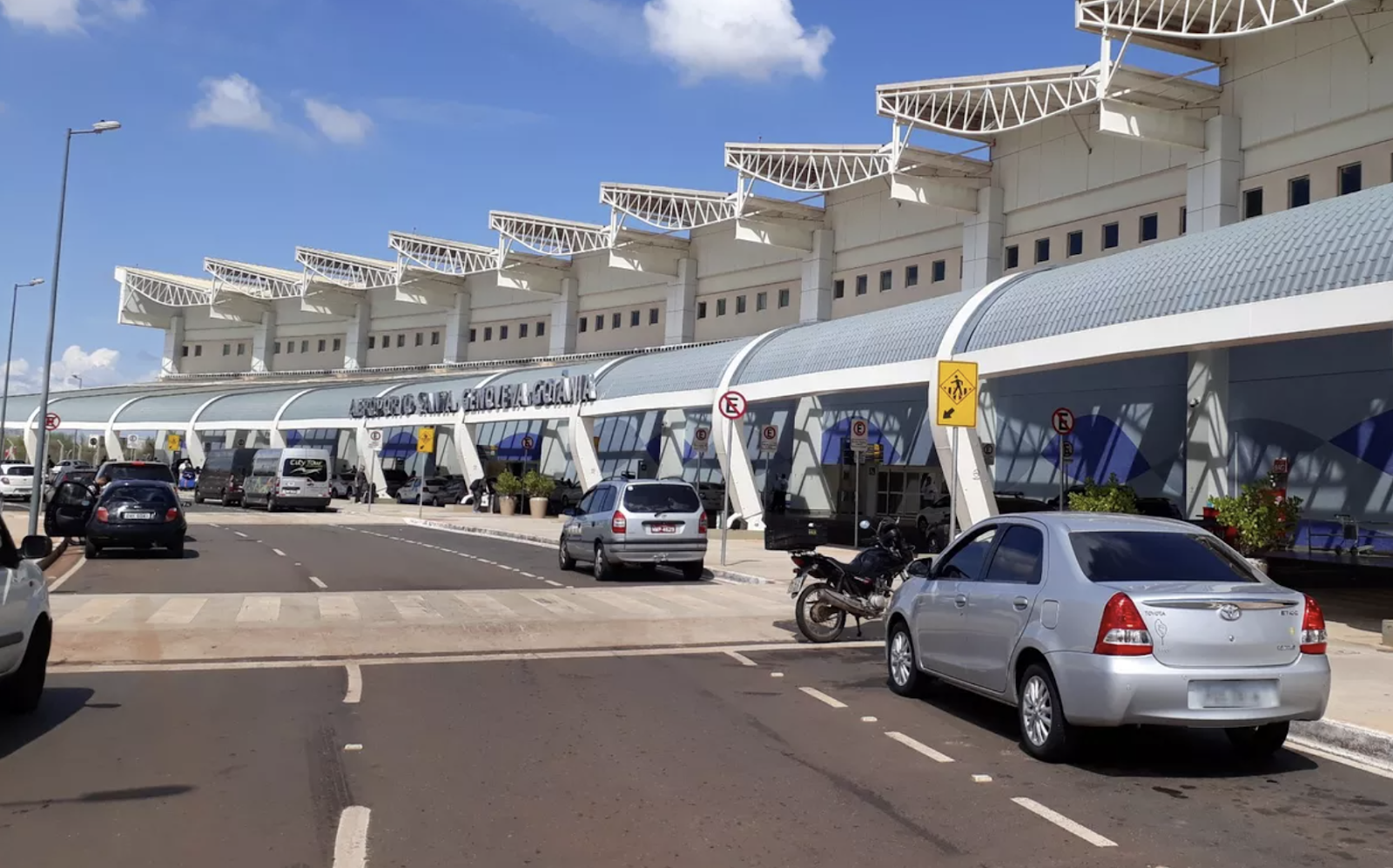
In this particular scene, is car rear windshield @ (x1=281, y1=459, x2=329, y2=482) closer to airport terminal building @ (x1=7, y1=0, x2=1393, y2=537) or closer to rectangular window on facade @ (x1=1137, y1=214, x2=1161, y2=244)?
airport terminal building @ (x1=7, y1=0, x2=1393, y2=537)

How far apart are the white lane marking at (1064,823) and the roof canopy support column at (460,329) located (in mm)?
68292

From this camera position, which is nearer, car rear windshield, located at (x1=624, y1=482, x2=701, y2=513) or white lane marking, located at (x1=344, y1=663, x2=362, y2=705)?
white lane marking, located at (x1=344, y1=663, x2=362, y2=705)

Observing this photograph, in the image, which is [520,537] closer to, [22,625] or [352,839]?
[22,625]

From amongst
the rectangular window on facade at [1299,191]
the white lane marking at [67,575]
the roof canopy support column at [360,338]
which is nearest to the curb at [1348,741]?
the white lane marking at [67,575]

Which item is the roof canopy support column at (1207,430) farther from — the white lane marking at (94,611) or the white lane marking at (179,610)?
the white lane marking at (94,611)

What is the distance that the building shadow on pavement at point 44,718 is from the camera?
7520 millimetres

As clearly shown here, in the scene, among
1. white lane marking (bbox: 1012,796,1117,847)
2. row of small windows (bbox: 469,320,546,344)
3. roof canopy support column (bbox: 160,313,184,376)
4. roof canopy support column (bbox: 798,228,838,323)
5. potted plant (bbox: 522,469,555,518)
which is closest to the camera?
white lane marking (bbox: 1012,796,1117,847)

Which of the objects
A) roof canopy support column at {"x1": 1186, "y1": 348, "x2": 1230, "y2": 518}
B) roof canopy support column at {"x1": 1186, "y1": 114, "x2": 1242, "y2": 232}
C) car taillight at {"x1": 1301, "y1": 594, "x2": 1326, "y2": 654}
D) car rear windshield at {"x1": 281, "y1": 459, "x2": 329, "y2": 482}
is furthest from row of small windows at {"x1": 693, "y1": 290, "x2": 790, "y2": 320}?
car taillight at {"x1": 1301, "y1": 594, "x2": 1326, "y2": 654}

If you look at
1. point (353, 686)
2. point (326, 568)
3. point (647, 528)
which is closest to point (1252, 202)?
point (647, 528)

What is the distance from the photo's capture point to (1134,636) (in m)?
6.88

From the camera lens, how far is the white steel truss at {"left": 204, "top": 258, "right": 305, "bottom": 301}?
80.8m

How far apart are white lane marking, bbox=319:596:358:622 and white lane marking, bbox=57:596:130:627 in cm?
249

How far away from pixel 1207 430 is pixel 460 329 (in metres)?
56.1

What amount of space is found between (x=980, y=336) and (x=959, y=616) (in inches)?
633
